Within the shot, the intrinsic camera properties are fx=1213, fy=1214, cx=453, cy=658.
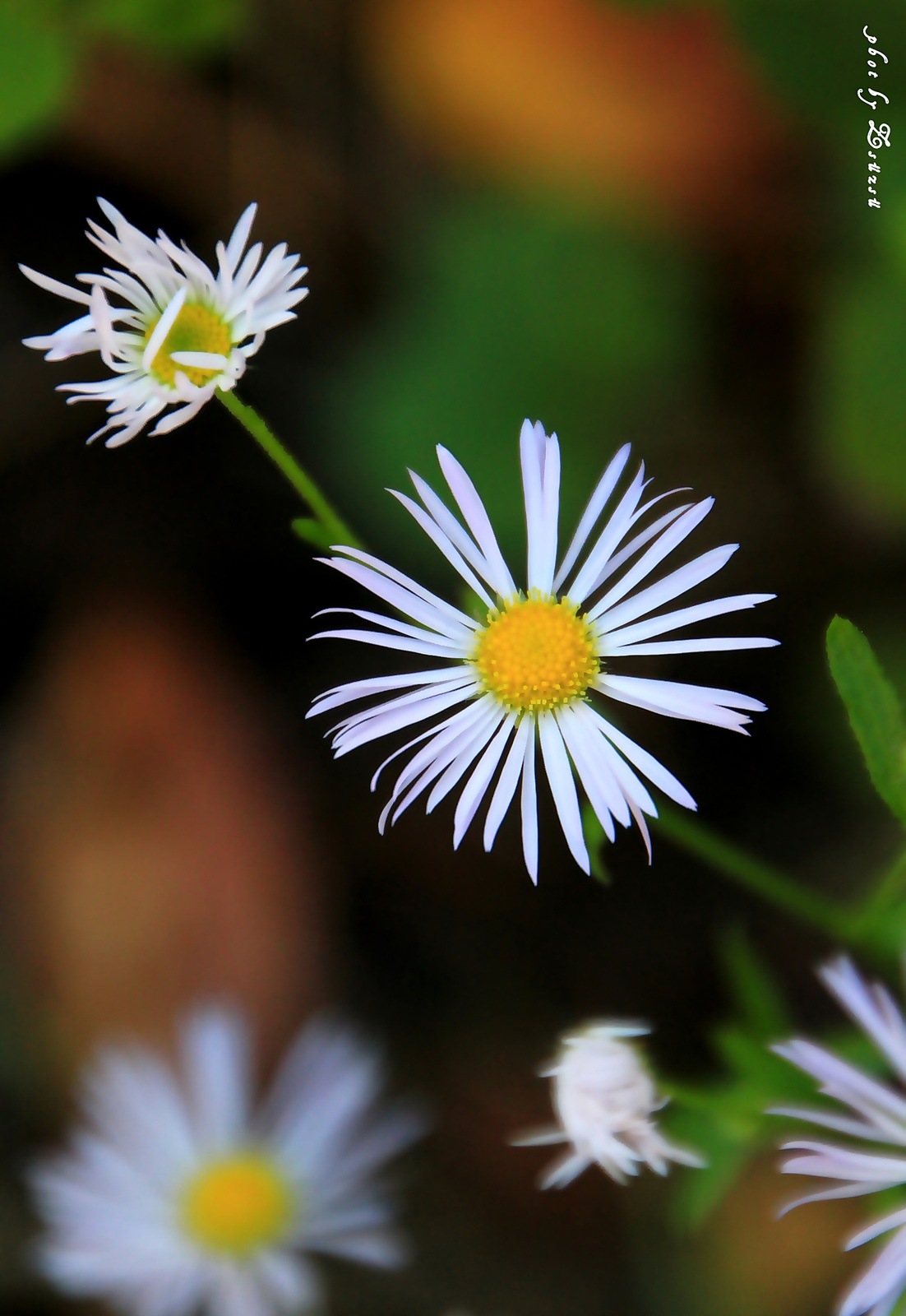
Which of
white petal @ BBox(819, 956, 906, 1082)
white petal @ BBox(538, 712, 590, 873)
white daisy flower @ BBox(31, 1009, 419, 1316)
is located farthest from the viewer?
white daisy flower @ BBox(31, 1009, 419, 1316)

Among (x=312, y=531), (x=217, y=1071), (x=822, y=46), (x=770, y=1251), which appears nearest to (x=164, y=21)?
(x=822, y=46)

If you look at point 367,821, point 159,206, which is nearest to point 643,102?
point 159,206

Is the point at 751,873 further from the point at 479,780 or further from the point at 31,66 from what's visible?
the point at 31,66

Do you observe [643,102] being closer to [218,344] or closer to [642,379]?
[642,379]

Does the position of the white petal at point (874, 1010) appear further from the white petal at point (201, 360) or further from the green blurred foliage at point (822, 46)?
the green blurred foliage at point (822, 46)

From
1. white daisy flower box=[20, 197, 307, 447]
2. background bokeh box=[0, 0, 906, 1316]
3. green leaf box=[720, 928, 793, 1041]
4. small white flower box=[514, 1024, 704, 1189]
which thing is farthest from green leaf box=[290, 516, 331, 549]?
background bokeh box=[0, 0, 906, 1316]

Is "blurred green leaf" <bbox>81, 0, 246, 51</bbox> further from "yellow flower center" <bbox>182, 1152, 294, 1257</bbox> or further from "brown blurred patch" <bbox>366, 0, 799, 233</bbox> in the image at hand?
"yellow flower center" <bbox>182, 1152, 294, 1257</bbox>

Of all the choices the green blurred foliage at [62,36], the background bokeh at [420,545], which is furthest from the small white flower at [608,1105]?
the green blurred foliage at [62,36]
